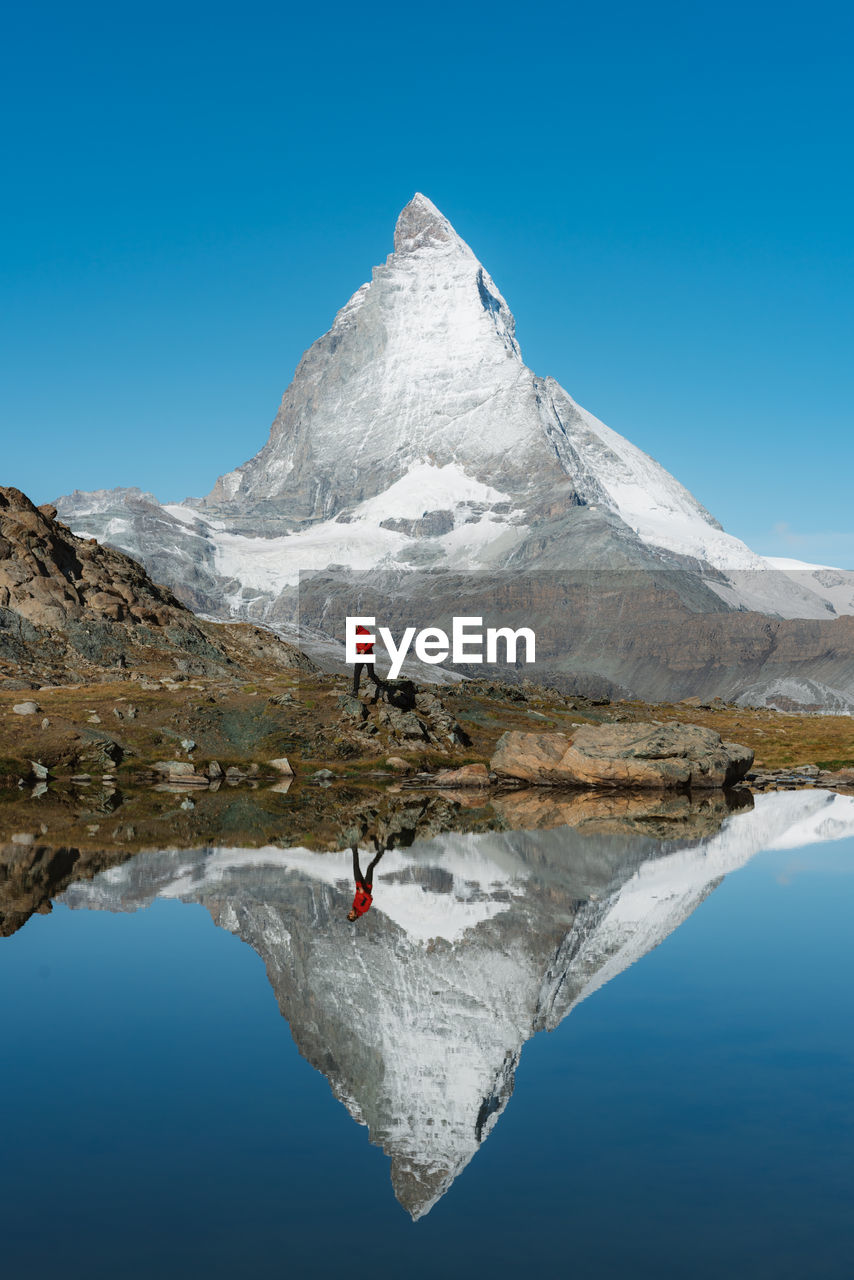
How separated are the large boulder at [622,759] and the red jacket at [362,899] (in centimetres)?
4253

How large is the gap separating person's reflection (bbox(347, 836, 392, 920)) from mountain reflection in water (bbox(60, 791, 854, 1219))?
31 cm

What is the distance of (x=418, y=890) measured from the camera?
119 feet

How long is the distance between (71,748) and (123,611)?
122ft

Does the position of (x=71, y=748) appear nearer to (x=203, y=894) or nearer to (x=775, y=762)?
(x=203, y=894)

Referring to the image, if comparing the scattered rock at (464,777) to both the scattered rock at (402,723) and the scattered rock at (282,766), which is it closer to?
the scattered rock at (402,723)

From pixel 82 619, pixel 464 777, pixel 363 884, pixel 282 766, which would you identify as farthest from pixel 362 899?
pixel 82 619

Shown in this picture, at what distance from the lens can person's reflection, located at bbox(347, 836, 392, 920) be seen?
32.4 meters

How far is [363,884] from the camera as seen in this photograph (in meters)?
36.8

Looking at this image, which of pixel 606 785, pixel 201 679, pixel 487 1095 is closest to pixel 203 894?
pixel 487 1095

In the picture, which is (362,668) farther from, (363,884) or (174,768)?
(363,884)

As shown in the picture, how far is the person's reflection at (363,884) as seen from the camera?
32375 millimetres

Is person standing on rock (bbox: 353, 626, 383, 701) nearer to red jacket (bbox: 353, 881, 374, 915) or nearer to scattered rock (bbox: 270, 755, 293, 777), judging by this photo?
scattered rock (bbox: 270, 755, 293, 777)

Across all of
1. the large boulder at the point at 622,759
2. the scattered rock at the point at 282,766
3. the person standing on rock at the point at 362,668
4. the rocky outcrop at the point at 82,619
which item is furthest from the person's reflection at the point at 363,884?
the rocky outcrop at the point at 82,619

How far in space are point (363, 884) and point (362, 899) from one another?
320 centimetres
